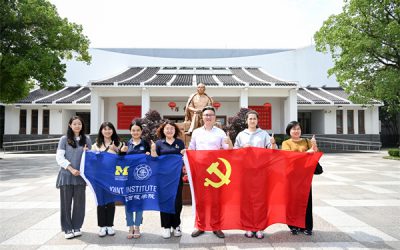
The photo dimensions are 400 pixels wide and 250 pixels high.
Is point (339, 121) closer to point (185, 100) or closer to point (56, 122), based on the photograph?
point (185, 100)

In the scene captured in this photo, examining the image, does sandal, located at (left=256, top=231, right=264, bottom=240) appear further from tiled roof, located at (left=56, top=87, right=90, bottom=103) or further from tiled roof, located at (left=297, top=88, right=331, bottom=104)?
tiled roof, located at (left=56, top=87, right=90, bottom=103)

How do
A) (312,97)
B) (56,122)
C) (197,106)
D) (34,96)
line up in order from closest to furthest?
1. (197,106)
2. (56,122)
3. (34,96)
4. (312,97)

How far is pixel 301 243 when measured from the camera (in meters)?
3.79

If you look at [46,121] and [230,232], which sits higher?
[46,121]

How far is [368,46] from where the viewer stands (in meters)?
13.9

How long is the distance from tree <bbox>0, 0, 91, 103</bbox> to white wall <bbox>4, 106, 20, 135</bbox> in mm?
7868

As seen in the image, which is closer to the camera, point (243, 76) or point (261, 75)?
point (243, 76)

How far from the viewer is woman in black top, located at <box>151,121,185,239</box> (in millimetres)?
4023

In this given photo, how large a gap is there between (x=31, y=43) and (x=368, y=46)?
1657cm

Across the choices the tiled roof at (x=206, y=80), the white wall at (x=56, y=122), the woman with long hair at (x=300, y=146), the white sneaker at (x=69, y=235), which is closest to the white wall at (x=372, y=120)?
the tiled roof at (x=206, y=80)

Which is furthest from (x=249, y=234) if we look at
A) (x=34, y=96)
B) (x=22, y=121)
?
(x=34, y=96)

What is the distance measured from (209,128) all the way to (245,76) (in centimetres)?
1915

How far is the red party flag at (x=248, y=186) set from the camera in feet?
13.1

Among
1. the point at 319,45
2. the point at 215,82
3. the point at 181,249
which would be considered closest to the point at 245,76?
the point at 215,82
